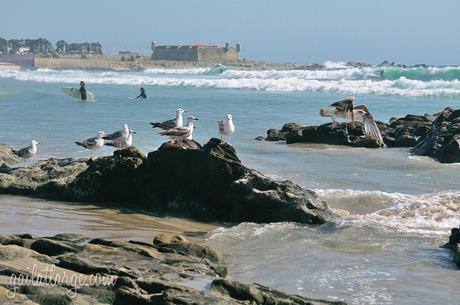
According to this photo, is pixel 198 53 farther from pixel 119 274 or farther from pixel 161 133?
pixel 119 274

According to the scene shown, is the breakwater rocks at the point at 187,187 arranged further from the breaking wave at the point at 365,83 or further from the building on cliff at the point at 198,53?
the building on cliff at the point at 198,53

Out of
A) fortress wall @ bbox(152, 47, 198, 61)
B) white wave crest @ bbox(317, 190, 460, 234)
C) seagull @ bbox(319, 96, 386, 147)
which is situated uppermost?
fortress wall @ bbox(152, 47, 198, 61)

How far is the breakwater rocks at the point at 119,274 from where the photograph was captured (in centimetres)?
595

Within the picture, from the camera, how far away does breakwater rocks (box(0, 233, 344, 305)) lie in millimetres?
5949

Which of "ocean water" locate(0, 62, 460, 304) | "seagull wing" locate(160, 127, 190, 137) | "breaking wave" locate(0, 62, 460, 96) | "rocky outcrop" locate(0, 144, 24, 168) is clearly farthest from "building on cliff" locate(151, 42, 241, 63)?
"seagull wing" locate(160, 127, 190, 137)

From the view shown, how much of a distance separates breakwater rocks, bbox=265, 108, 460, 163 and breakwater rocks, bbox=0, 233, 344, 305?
1044cm

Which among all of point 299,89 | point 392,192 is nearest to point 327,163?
point 392,192

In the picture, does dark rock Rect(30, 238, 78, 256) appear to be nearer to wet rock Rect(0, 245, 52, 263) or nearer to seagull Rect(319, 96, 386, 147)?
wet rock Rect(0, 245, 52, 263)

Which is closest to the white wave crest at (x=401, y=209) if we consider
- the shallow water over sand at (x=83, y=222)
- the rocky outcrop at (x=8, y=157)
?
the shallow water over sand at (x=83, y=222)

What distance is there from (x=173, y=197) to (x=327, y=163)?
6.39 meters

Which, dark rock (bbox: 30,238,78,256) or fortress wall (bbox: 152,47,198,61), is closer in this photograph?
dark rock (bbox: 30,238,78,256)

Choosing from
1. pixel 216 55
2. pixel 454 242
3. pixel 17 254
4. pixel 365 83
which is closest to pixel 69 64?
pixel 216 55

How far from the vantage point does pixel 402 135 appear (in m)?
20.9

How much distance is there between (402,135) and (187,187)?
10.9 m
